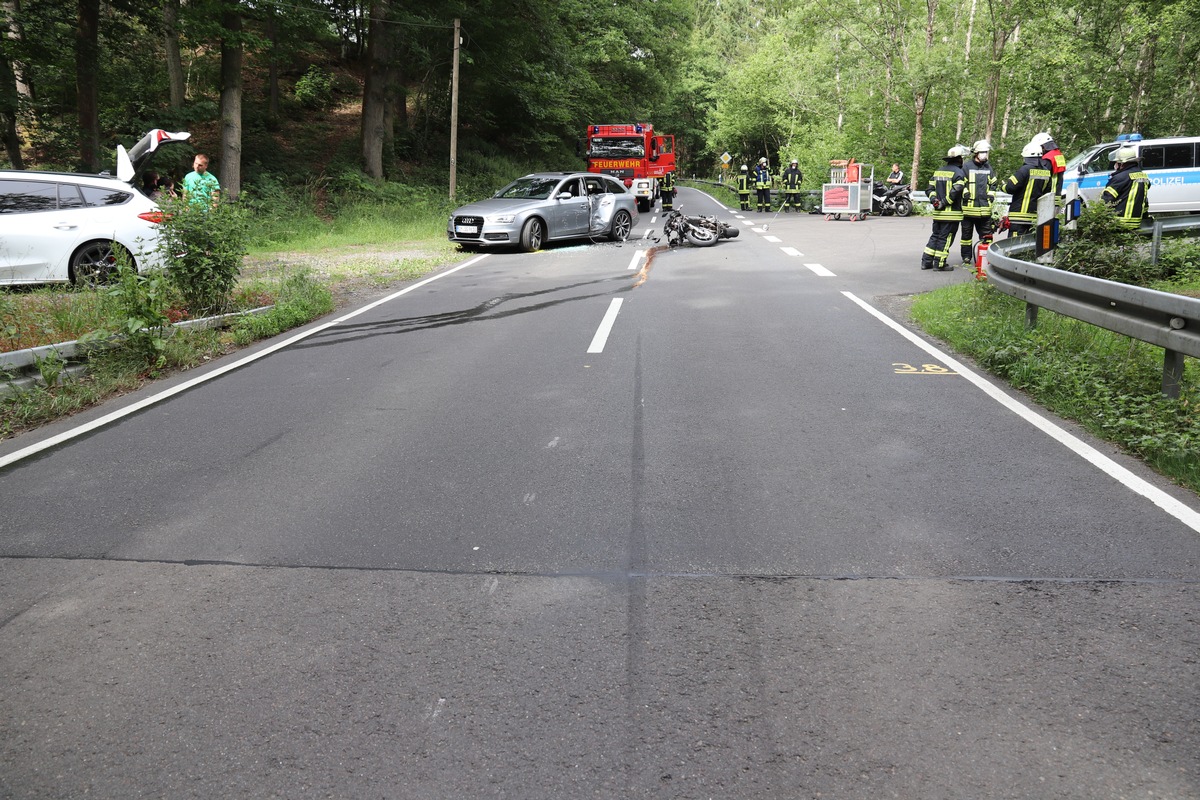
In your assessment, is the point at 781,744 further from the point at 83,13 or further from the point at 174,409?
the point at 83,13

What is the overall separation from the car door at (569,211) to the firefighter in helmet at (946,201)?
7.77 m

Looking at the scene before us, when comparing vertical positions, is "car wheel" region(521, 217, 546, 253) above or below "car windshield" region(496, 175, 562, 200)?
below

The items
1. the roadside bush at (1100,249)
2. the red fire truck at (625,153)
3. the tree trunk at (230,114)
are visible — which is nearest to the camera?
the roadside bush at (1100,249)

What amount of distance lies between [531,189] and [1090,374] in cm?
1451

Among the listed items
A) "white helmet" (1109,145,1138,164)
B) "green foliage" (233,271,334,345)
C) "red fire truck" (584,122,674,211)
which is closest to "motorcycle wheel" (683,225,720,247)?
"white helmet" (1109,145,1138,164)

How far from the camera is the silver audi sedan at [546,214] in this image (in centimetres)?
1812

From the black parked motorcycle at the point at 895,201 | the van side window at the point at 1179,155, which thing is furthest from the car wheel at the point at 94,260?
the black parked motorcycle at the point at 895,201

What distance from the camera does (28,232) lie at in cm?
1121

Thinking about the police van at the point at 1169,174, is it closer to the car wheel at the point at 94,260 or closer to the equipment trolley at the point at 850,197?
the equipment trolley at the point at 850,197

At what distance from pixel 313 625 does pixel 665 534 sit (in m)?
1.68

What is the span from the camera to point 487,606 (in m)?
3.58

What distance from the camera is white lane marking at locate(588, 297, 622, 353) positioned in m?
9.02

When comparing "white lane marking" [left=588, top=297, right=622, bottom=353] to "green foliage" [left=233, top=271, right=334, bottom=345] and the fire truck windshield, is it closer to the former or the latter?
"green foliage" [left=233, top=271, right=334, bottom=345]

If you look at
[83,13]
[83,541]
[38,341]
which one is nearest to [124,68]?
[83,13]
